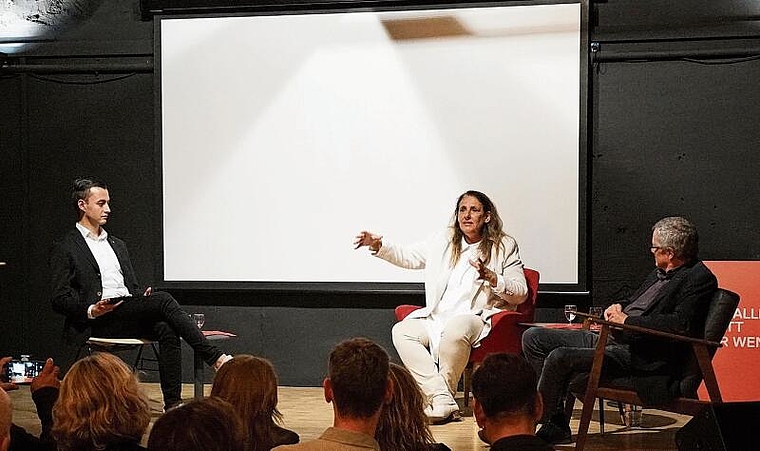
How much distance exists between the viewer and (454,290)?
594 centimetres

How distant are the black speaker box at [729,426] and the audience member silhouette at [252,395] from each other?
1.12 m

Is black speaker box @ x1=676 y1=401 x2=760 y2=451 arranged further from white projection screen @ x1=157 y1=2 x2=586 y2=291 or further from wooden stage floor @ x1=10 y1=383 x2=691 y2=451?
white projection screen @ x1=157 y1=2 x2=586 y2=291

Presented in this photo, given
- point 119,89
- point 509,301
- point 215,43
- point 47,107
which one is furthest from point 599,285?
point 47,107

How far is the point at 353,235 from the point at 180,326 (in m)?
1.45

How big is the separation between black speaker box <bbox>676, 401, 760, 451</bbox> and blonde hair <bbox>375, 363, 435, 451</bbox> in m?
0.75

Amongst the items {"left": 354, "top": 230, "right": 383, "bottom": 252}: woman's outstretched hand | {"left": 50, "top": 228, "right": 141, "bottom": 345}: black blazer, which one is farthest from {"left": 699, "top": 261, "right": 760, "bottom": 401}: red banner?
{"left": 50, "top": 228, "right": 141, "bottom": 345}: black blazer

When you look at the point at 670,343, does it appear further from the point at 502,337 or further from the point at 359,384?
the point at 359,384

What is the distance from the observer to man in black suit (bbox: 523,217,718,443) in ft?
14.9

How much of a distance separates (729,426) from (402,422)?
872 millimetres

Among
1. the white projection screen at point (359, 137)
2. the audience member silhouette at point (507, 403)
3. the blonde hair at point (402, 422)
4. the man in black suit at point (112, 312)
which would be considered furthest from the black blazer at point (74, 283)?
the audience member silhouette at point (507, 403)

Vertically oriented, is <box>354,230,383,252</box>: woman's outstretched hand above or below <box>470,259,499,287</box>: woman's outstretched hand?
above

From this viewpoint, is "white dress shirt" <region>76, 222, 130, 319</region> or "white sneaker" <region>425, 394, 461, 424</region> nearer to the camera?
"white sneaker" <region>425, 394, 461, 424</region>

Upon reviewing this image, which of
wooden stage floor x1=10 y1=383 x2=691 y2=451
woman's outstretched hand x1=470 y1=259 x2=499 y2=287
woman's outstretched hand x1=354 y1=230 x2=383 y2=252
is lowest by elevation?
wooden stage floor x1=10 y1=383 x2=691 y2=451

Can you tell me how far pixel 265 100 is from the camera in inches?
267
